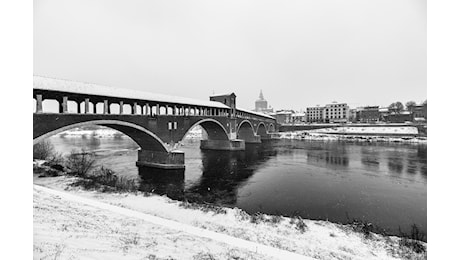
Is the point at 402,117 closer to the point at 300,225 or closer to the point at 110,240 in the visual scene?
the point at 300,225

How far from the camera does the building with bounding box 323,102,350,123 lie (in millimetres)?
94500

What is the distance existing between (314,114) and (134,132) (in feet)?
324

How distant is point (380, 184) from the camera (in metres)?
18.2

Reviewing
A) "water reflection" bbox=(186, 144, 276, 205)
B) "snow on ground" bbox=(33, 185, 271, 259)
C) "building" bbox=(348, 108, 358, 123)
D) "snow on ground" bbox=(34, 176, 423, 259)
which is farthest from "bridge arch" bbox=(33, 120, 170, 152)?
"building" bbox=(348, 108, 358, 123)

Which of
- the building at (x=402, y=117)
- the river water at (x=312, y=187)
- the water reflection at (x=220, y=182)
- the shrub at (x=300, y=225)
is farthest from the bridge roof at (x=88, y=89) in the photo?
the building at (x=402, y=117)

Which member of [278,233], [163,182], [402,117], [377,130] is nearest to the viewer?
[278,233]

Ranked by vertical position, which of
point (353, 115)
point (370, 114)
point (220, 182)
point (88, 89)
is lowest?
point (220, 182)

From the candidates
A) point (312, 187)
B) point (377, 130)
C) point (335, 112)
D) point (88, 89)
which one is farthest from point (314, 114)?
point (88, 89)

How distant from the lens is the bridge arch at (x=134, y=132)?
48.9 ft

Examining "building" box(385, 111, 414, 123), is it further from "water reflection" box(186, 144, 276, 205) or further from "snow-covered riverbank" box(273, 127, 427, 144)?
"water reflection" box(186, 144, 276, 205)

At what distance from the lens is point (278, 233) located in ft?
26.7

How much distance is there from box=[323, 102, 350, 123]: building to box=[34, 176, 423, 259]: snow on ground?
94772 mm

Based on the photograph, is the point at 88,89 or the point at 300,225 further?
the point at 88,89

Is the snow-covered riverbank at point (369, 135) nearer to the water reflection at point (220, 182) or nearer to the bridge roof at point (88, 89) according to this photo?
the water reflection at point (220, 182)
